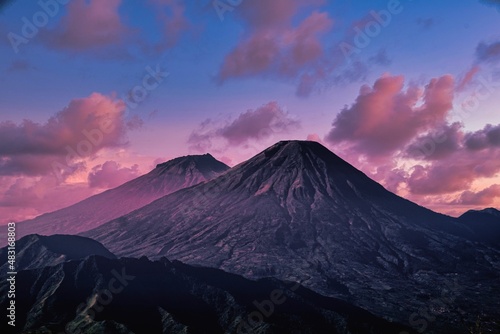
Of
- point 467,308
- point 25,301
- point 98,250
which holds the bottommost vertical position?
point 467,308

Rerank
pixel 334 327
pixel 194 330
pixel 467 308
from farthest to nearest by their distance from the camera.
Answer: pixel 467 308, pixel 334 327, pixel 194 330

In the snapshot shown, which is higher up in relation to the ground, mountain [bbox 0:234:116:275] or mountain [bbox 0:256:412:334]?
mountain [bbox 0:234:116:275]

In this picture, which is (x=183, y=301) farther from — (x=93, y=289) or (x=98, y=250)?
(x=98, y=250)

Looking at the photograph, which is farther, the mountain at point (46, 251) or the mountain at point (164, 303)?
the mountain at point (46, 251)

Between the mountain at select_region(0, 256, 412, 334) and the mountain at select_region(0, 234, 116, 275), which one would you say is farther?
the mountain at select_region(0, 234, 116, 275)

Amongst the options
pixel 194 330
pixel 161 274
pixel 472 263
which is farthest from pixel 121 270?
pixel 472 263

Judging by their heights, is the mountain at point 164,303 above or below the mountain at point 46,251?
below
